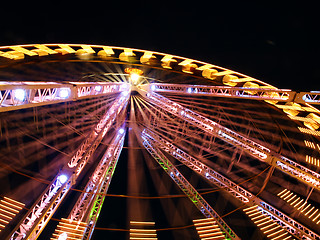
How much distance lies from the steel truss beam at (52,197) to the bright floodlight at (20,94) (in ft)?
14.4

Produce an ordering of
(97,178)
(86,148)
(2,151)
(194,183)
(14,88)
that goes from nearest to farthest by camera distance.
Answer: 1. (14,88)
2. (86,148)
3. (97,178)
4. (2,151)
5. (194,183)

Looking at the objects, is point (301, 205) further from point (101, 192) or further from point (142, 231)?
point (101, 192)

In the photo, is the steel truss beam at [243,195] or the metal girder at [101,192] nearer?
the steel truss beam at [243,195]

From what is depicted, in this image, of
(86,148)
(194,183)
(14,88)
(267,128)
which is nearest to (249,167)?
(267,128)

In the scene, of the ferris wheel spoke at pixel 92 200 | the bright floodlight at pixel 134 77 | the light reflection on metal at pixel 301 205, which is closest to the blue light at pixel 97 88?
the bright floodlight at pixel 134 77

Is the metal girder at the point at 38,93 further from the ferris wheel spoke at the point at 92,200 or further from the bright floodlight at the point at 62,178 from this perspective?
the ferris wheel spoke at the point at 92,200

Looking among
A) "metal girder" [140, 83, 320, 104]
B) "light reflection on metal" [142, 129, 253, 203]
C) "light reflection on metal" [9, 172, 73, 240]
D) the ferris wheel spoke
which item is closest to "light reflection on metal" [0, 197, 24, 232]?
the ferris wheel spoke

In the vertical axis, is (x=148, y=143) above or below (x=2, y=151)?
above

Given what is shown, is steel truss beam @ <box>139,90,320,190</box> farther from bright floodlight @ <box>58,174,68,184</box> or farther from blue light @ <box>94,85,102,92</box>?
bright floodlight @ <box>58,174,68,184</box>

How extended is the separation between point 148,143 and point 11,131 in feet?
35.1

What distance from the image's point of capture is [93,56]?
63.9 feet

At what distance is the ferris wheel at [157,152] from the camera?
13.4m

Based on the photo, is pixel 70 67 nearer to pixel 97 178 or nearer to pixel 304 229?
pixel 97 178

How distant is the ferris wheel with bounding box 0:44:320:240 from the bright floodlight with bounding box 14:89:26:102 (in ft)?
14.1
